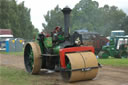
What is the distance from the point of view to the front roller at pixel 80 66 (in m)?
7.12

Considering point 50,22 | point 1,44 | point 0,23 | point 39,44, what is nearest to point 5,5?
point 0,23

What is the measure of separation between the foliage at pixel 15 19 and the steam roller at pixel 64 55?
37.6 meters

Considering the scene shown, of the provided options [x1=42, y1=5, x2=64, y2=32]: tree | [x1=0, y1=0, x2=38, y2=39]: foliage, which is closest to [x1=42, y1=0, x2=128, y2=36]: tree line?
[x1=42, y1=5, x2=64, y2=32]: tree

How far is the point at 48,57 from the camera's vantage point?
28.9 ft

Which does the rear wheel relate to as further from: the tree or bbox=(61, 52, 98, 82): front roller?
the tree

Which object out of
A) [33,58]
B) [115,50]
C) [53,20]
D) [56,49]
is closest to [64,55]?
[56,49]

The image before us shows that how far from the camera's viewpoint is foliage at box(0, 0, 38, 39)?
160 ft

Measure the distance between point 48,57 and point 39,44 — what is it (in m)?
0.70

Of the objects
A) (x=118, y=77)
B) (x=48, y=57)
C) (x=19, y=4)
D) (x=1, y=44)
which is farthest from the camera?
(x=19, y=4)

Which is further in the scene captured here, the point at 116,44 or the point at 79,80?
the point at 116,44

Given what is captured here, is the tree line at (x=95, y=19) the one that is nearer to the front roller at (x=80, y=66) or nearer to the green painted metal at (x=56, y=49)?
the green painted metal at (x=56, y=49)

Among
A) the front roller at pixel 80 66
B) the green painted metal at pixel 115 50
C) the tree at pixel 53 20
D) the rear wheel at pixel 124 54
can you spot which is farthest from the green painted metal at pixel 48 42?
the tree at pixel 53 20

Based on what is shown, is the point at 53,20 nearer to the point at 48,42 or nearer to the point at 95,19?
the point at 95,19

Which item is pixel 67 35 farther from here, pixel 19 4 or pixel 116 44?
pixel 19 4
